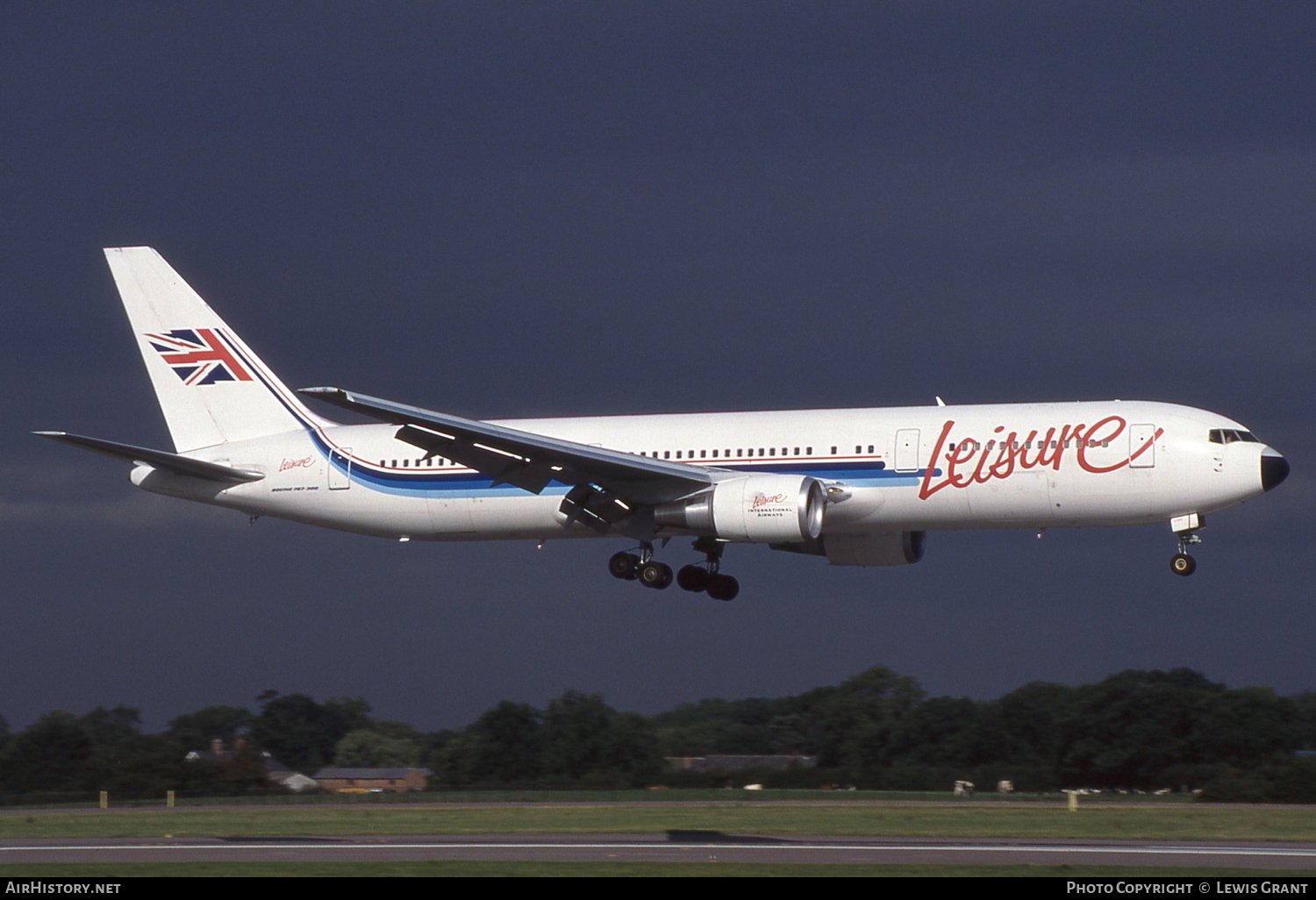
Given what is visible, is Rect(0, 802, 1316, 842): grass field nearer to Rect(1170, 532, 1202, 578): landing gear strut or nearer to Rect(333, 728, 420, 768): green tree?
Rect(1170, 532, 1202, 578): landing gear strut

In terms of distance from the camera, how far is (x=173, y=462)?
155ft

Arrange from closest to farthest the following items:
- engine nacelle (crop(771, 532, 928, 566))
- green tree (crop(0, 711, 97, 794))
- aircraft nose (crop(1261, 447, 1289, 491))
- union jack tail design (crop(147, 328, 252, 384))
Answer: aircraft nose (crop(1261, 447, 1289, 491)), engine nacelle (crop(771, 532, 928, 566)), union jack tail design (crop(147, 328, 252, 384)), green tree (crop(0, 711, 97, 794))

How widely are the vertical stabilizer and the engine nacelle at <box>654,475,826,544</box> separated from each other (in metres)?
13.4

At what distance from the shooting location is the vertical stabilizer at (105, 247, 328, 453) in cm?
4962

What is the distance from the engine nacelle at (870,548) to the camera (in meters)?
45.7

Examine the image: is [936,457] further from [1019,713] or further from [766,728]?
[766,728]

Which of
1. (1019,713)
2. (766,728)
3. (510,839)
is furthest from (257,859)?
(766,728)

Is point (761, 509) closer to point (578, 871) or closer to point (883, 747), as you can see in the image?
point (578, 871)

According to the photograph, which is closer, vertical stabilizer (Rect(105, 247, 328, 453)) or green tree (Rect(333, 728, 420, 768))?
vertical stabilizer (Rect(105, 247, 328, 453))

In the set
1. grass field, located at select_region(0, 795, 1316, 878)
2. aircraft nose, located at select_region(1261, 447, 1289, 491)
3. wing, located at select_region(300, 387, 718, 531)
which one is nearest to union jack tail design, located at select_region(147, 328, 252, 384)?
wing, located at select_region(300, 387, 718, 531)

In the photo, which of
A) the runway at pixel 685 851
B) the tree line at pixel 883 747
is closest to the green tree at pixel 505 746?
the tree line at pixel 883 747

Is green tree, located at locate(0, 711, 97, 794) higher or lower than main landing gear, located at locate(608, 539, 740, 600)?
lower
